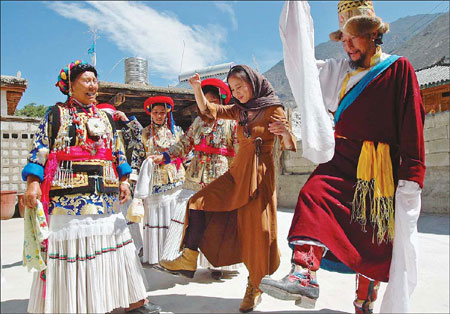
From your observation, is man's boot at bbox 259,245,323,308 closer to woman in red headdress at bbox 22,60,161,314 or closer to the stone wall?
woman in red headdress at bbox 22,60,161,314

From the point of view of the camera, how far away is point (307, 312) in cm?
335

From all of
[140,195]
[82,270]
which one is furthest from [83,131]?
[82,270]

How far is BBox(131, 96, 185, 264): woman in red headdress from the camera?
5.11 m

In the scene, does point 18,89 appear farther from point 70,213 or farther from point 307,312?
point 307,312

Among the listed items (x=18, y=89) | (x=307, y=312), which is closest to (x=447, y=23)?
(x=18, y=89)

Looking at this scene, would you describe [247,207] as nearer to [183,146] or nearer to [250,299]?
[250,299]

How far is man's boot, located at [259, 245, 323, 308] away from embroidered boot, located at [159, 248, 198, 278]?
4.15 feet

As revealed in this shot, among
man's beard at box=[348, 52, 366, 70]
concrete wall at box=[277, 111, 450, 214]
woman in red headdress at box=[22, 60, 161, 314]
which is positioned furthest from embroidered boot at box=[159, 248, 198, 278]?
concrete wall at box=[277, 111, 450, 214]

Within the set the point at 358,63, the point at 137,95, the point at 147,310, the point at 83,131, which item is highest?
the point at 137,95

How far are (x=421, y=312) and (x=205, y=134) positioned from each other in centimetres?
290

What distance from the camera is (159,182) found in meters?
5.11

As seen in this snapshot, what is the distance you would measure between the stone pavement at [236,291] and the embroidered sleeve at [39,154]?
5.59 ft

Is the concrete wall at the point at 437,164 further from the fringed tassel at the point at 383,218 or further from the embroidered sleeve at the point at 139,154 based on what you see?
the fringed tassel at the point at 383,218

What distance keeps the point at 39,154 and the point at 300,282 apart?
2.30 m
